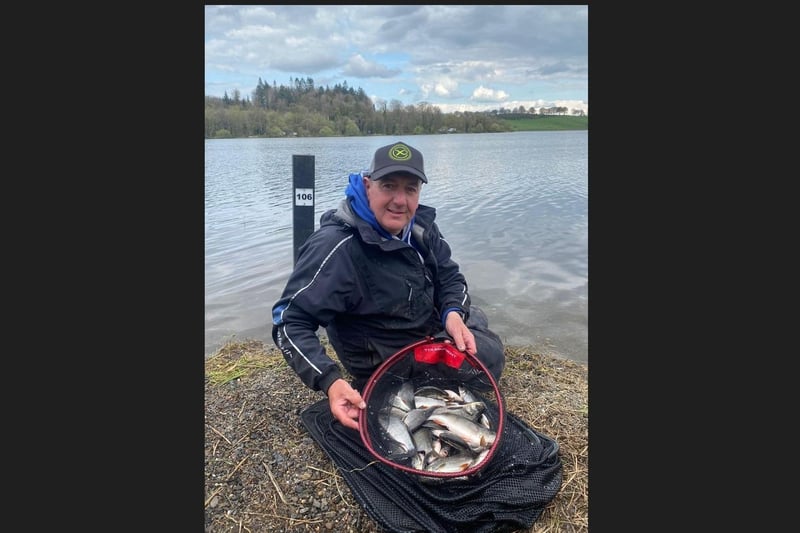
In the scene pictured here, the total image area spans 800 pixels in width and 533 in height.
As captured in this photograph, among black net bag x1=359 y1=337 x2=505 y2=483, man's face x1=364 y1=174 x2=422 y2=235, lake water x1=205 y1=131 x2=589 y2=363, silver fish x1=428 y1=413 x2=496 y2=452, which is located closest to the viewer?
black net bag x1=359 y1=337 x2=505 y2=483

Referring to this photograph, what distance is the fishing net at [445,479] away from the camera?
9.69 feet

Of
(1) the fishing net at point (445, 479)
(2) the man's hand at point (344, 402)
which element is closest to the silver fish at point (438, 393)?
(1) the fishing net at point (445, 479)

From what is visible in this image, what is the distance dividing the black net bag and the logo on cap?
4.56ft

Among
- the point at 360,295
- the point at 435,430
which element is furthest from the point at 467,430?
the point at 360,295

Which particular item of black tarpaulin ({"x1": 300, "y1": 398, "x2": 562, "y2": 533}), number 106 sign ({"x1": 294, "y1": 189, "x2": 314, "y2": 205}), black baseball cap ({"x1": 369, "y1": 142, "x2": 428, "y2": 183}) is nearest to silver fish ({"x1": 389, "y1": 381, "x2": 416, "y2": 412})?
black tarpaulin ({"x1": 300, "y1": 398, "x2": 562, "y2": 533})

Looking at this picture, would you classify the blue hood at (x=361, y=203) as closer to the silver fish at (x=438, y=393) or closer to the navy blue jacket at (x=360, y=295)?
the navy blue jacket at (x=360, y=295)

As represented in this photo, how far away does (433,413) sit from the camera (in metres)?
3.53

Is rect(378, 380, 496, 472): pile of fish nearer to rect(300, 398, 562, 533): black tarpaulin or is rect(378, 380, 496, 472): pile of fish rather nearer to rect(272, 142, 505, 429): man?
rect(300, 398, 562, 533): black tarpaulin

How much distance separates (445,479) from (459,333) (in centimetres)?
117

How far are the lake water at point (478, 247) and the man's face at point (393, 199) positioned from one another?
321 centimetres

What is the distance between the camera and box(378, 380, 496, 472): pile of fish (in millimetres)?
3250

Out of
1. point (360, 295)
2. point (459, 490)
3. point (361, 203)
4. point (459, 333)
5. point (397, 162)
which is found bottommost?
point (459, 490)

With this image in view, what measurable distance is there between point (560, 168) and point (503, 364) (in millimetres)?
24004

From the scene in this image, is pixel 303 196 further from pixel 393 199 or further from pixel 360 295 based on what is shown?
pixel 360 295
